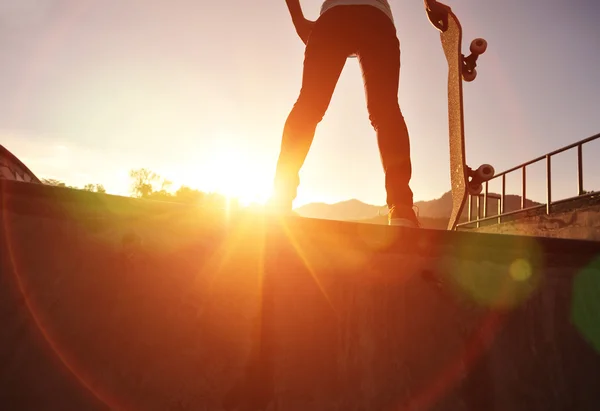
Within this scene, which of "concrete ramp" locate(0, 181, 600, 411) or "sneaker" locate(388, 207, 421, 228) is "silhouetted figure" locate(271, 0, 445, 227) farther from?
"concrete ramp" locate(0, 181, 600, 411)

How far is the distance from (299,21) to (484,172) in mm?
1497

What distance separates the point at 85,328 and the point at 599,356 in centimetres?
144

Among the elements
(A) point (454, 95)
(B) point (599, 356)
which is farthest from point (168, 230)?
(A) point (454, 95)

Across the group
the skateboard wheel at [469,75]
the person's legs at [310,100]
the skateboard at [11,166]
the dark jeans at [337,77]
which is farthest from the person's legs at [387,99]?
the skateboard at [11,166]

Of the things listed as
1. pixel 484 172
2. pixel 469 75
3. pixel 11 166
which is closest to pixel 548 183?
pixel 469 75

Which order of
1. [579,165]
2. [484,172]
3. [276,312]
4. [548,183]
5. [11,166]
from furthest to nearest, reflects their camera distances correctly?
[548,183] < [579,165] < [11,166] < [484,172] < [276,312]

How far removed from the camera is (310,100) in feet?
6.64

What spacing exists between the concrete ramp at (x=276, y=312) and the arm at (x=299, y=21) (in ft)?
5.85

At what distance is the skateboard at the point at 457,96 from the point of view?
2.43 metres

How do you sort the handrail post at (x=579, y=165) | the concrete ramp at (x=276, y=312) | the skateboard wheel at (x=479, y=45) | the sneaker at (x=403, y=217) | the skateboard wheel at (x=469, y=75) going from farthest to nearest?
the handrail post at (x=579, y=165) → the skateboard wheel at (x=469, y=75) → the skateboard wheel at (x=479, y=45) → the sneaker at (x=403, y=217) → the concrete ramp at (x=276, y=312)

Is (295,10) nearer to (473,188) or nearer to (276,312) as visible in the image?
(473,188)

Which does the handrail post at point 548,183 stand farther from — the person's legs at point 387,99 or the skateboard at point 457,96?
the person's legs at point 387,99

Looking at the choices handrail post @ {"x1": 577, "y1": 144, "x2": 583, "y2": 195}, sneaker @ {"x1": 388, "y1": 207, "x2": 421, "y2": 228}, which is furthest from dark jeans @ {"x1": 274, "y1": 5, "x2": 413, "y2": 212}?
handrail post @ {"x1": 577, "y1": 144, "x2": 583, "y2": 195}

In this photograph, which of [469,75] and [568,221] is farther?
[568,221]
